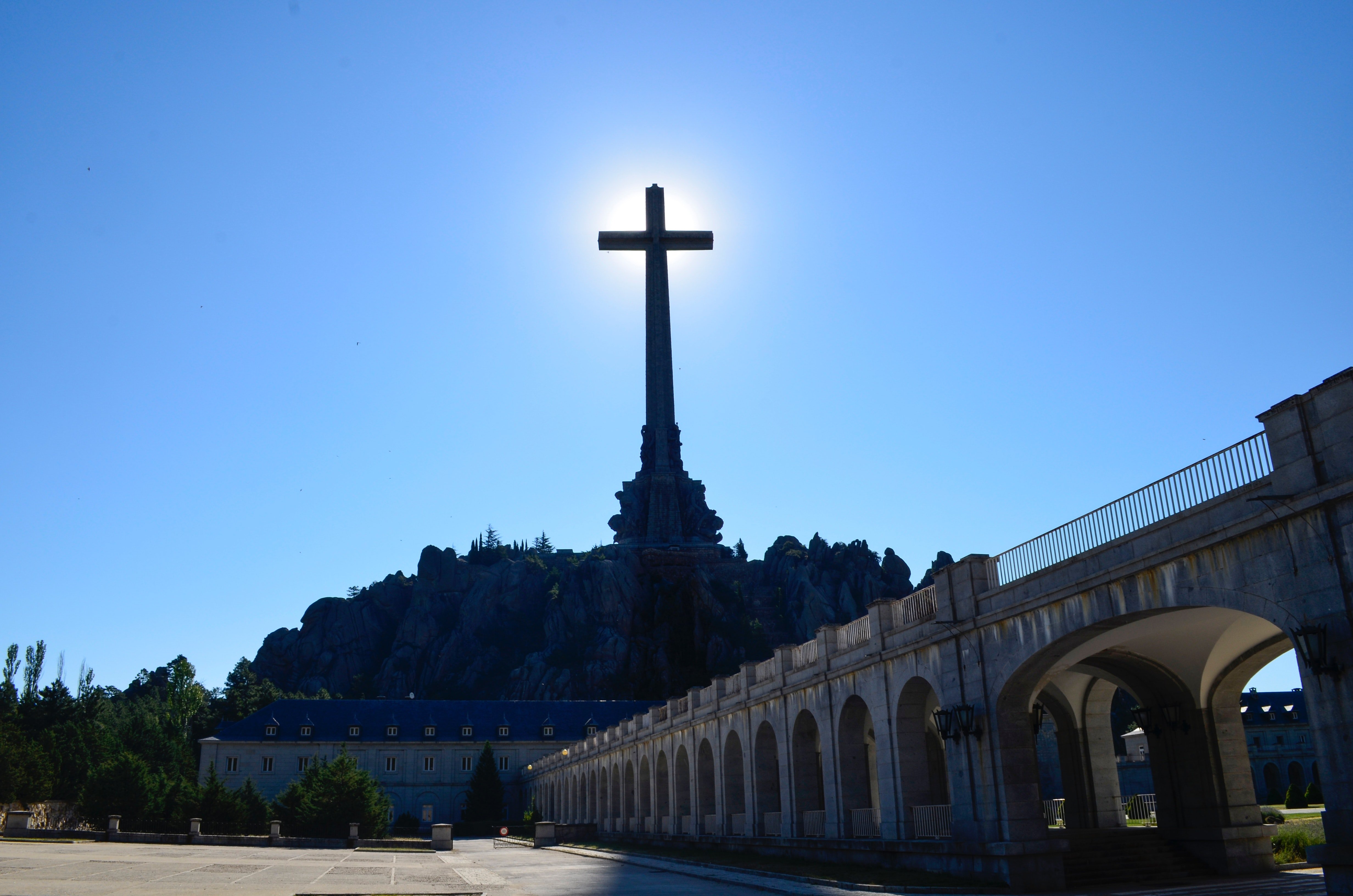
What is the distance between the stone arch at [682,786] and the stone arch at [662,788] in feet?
2.51

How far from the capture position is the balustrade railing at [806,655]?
36531 mm

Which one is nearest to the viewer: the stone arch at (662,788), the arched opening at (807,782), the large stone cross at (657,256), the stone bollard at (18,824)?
the arched opening at (807,782)

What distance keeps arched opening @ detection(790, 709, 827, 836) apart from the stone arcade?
72 mm

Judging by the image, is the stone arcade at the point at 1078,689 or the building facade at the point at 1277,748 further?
the building facade at the point at 1277,748

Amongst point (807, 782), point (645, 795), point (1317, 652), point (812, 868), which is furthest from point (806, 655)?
point (645, 795)

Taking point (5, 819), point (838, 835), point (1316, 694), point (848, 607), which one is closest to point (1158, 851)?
point (838, 835)

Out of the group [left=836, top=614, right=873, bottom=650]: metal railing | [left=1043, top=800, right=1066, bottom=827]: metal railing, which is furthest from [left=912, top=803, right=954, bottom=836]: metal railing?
[left=1043, top=800, right=1066, bottom=827]: metal railing

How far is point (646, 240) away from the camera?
454 ft

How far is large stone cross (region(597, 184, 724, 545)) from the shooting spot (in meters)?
139

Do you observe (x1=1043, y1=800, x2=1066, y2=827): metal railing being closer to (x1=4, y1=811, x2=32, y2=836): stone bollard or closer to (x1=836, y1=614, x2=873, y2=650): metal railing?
(x1=836, y1=614, x2=873, y2=650): metal railing

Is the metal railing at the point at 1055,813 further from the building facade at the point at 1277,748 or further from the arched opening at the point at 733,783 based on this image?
the building facade at the point at 1277,748

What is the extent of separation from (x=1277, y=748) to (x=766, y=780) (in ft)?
206

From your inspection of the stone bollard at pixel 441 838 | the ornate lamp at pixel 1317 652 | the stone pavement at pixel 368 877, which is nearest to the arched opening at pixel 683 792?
the stone pavement at pixel 368 877

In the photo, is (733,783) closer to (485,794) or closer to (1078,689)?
(1078,689)
